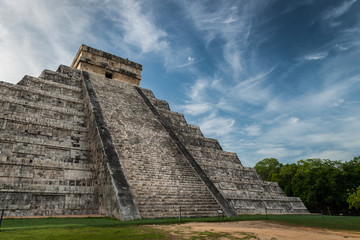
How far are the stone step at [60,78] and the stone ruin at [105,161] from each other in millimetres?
61

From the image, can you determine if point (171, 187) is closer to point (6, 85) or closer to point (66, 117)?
point (66, 117)

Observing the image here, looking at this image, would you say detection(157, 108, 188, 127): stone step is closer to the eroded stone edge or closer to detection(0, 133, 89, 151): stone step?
the eroded stone edge

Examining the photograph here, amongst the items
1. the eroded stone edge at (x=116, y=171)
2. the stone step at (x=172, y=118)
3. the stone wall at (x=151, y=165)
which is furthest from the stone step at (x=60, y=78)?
the stone step at (x=172, y=118)

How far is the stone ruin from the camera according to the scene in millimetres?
8438

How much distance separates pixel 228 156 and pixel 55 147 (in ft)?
34.5

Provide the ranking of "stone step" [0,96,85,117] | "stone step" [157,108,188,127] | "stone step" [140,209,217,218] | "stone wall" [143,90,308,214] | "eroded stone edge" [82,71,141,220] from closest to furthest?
"eroded stone edge" [82,71,141,220]
"stone step" [140,209,217,218]
"stone step" [0,96,85,117]
"stone wall" [143,90,308,214]
"stone step" [157,108,188,127]

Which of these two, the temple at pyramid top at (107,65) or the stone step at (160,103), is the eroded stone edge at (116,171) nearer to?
the stone step at (160,103)

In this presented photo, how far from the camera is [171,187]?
1005 cm

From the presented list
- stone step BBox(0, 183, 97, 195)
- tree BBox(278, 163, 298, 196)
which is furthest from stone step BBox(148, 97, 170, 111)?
tree BBox(278, 163, 298, 196)

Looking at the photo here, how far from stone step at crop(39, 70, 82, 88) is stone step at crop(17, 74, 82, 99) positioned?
69 cm

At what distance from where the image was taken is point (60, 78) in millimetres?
15062

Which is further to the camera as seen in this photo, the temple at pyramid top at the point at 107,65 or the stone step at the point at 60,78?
the temple at pyramid top at the point at 107,65

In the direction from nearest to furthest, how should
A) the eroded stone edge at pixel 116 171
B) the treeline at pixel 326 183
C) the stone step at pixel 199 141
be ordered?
the eroded stone edge at pixel 116 171 → the stone step at pixel 199 141 → the treeline at pixel 326 183

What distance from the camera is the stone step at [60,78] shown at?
14.4 m
